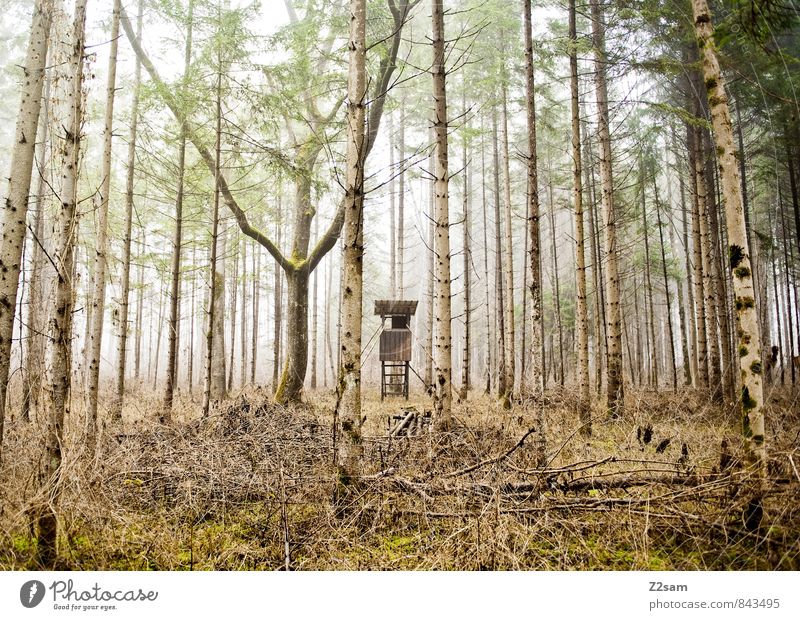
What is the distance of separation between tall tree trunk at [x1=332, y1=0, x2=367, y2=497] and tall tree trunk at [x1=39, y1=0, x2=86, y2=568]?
2.04m

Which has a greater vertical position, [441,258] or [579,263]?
[579,263]

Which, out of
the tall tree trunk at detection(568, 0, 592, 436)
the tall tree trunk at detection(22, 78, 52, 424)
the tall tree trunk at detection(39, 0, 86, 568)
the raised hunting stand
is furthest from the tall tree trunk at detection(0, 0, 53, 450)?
the raised hunting stand

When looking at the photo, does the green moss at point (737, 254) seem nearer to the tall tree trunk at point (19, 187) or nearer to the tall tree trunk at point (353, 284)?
the tall tree trunk at point (353, 284)

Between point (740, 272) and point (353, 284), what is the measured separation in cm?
320

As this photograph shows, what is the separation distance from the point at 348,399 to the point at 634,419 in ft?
20.7

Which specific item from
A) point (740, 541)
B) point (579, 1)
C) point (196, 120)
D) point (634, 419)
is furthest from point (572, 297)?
point (740, 541)

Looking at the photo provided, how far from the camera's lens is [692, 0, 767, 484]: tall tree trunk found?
10.4ft

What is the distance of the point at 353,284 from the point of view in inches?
146

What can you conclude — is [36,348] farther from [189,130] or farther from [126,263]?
[189,130]

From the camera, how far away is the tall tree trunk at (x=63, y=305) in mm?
2828

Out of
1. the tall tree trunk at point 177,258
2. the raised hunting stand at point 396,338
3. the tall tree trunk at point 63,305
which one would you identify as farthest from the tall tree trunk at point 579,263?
the tall tree trunk at point 63,305

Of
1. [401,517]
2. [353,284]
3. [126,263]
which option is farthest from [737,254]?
[126,263]

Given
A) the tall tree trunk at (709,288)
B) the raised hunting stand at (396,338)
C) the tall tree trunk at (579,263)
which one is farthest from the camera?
the raised hunting stand at (396,338)

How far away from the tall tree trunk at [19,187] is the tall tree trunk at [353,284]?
8.31ft
